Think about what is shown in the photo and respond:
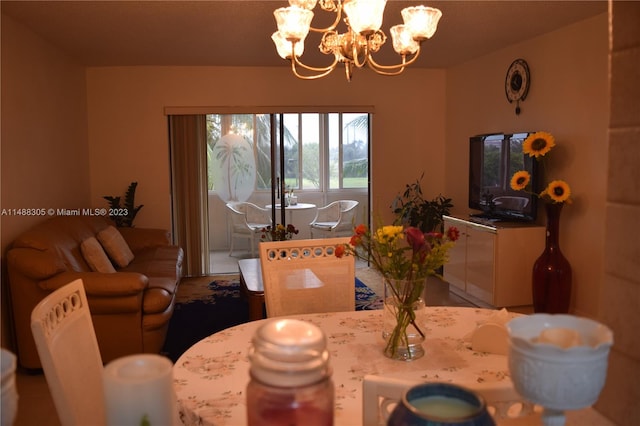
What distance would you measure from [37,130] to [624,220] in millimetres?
4438

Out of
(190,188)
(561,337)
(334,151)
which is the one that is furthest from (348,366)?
(334,151)

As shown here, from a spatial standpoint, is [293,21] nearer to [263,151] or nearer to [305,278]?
[305,278]

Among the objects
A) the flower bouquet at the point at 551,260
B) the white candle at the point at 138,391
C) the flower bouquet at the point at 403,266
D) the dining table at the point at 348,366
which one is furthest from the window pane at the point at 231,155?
the white candle at the point at 138,391

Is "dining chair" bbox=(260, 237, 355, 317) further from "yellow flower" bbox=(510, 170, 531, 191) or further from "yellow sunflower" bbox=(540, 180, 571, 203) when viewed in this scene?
"yellow flower" bbox=(510, 170, 531, 191)

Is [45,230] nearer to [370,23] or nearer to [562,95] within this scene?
[370,23]

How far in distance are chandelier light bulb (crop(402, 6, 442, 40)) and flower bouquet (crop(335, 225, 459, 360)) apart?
1.06 m

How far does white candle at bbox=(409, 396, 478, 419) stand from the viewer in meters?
0.77

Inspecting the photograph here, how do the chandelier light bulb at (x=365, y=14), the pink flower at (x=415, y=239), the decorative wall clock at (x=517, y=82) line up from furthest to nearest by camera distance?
the decorative wall clock at (x=517, y=82)
the chandelier light bulb at (x=365, y=14)
the pink flower at (x=415, y=239)

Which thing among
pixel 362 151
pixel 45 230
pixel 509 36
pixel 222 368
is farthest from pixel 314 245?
pixel 362 151

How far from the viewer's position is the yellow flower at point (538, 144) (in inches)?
166

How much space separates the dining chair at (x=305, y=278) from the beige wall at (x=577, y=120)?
7.00 ft

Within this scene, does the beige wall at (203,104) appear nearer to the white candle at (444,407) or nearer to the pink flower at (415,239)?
A: the pink flower at (415,239)

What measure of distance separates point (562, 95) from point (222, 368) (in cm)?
385

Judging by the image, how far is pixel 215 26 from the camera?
422 centimetres
